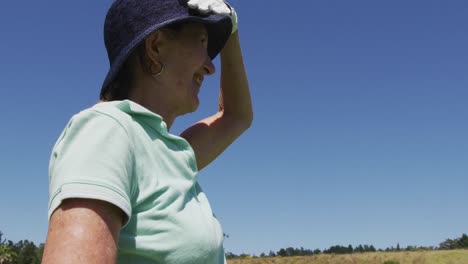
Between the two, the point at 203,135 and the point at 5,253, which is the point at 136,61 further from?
the point at 5,253

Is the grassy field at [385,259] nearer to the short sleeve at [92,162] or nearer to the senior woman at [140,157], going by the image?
the senior woman at [140,157]

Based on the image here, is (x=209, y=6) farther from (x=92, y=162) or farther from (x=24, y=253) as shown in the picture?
(x=24, y=253)

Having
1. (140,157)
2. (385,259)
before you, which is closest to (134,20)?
(140,157)

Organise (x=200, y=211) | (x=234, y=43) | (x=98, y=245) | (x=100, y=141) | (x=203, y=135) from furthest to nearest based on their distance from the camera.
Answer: (x=234, y=43)
(x=203, y=135)
(x=200, y=211)
(x=100, y=141)
(x=98, y=245)

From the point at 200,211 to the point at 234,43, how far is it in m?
1.28

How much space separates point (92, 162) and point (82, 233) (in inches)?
5.5

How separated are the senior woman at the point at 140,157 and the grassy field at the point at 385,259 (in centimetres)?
5171

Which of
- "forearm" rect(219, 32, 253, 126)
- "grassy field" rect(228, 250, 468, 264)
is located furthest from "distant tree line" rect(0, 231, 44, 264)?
"forearm" rect(219, 32, 253, 126)

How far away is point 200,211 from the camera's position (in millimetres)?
1328

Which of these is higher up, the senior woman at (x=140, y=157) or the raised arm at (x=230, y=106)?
the raised arm at (x=230, y=106)

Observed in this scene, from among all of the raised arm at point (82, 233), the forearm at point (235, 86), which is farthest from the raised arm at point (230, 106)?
the raised arm at point (82, 233)

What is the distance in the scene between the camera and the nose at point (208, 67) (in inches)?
66.8

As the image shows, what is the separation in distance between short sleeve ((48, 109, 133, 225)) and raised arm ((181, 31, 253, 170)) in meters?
1.12

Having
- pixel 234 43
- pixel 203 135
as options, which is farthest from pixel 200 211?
pixel 234 43
